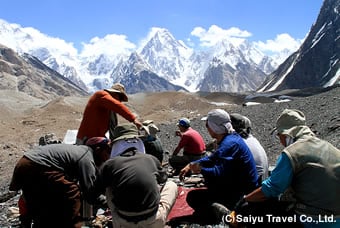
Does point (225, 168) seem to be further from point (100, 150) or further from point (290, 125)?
point (100, 150)

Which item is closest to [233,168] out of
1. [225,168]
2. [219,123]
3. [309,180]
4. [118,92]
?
[225,168]

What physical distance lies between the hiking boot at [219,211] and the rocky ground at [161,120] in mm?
3928

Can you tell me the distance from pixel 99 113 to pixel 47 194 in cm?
210

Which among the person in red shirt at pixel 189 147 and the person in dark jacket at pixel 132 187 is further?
the person in red shirt at pixel 189 147

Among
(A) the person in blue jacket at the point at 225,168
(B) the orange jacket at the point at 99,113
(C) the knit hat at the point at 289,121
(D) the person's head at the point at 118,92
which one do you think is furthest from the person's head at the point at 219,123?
(D) the person's head at the point at 118,92

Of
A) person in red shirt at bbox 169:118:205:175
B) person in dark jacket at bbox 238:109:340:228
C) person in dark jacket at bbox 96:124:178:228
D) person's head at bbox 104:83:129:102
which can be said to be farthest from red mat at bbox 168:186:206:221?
person in red shirt at bbox 169:118:205:175

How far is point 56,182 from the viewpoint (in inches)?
221

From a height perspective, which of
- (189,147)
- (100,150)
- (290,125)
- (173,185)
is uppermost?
(290,125)

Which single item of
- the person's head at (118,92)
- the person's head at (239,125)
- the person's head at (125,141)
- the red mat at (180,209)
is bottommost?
the red mat at (180,209)

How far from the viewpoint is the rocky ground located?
54.9ft

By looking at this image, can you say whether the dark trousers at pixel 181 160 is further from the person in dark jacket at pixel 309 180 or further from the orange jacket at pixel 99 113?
the person in dark jacket at pixel 309 180

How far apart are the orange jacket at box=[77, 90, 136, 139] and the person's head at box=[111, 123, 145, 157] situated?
1.40 m

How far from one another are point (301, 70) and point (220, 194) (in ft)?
659

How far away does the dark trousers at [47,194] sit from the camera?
5.58 m
